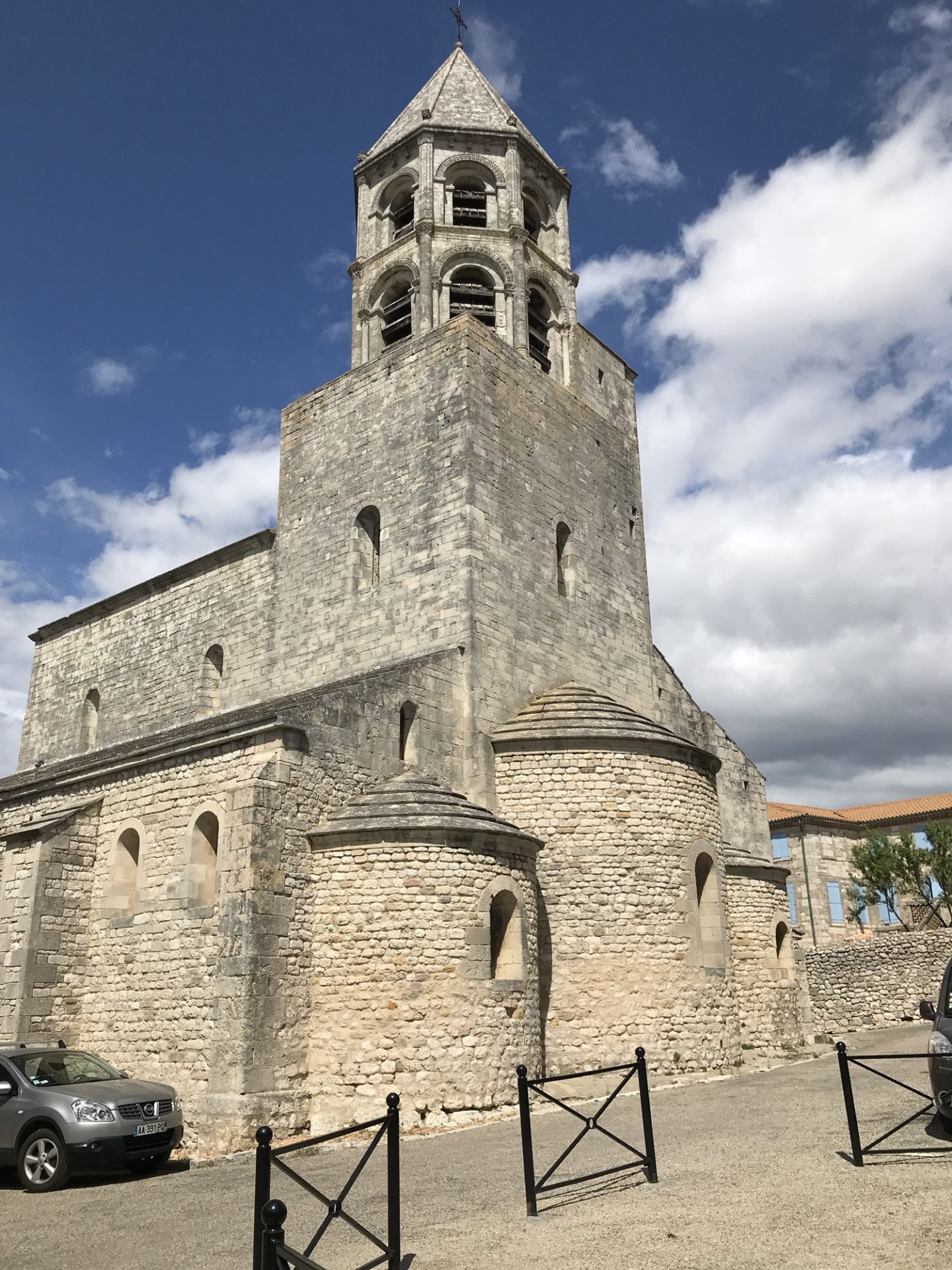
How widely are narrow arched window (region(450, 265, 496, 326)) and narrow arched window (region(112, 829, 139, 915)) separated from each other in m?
10.9

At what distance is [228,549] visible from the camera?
19.1 m

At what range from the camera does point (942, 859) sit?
31.5 meters

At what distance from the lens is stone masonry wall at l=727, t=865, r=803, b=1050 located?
1580cm

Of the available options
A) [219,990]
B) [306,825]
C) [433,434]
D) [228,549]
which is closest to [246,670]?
[228,549]

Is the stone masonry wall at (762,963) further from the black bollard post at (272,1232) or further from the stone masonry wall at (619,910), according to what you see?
the black bollard post at (272,1232)

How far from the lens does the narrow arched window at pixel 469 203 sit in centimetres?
1945

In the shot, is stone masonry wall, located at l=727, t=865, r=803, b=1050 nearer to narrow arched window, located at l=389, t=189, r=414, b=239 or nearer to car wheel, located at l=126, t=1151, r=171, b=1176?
car wheel, located at l=126, t=1151, r=171, b=1176

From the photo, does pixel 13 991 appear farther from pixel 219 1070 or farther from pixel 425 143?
pixel 425 143

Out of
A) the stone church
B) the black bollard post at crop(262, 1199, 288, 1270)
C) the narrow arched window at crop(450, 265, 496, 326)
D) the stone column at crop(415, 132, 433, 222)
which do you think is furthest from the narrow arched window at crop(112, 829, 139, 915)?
the stone column at crop(415, 132, 433, 222)

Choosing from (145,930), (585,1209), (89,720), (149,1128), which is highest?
(89,720)

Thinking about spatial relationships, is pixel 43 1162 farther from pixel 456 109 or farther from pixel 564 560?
pixel 456 109

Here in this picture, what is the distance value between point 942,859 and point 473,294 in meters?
24.1

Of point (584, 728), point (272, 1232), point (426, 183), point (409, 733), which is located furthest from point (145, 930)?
point (426, 183)

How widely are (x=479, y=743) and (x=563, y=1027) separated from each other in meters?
3.97
